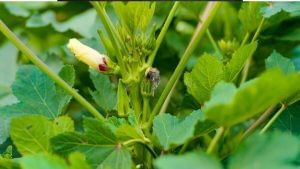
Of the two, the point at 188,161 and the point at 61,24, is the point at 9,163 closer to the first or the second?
the point at 188,161

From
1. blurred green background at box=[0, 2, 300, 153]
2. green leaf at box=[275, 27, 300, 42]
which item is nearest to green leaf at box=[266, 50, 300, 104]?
blurred green background at box=[0, 2, 300, 153]

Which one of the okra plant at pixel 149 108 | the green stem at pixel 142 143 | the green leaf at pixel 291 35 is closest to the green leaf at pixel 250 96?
the okra plant at pixel 149 108

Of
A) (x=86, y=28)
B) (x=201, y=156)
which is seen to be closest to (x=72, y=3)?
(x=86, y=28)

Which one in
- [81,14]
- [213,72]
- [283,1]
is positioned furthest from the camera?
[81,14]

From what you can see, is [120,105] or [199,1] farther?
[199,1]

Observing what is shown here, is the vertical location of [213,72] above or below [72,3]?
above

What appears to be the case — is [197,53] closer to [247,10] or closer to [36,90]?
[247,10]

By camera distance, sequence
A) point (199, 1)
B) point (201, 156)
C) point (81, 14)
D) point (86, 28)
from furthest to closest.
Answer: point (81, 14)
point (86, 28)
point (199, 1)
point (201, 156)
